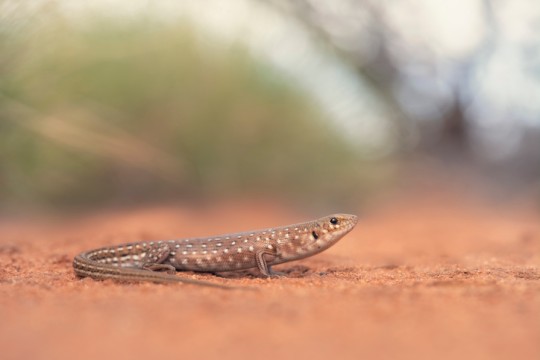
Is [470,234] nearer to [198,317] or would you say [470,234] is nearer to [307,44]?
[307,44]

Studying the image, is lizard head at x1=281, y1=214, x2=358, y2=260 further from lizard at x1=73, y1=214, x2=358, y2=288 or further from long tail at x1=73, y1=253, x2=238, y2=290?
long tail at x1=73, y1=253, x2=238, y2=290

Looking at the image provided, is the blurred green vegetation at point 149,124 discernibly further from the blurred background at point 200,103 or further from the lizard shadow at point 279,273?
the lizard shadow at point 279,273

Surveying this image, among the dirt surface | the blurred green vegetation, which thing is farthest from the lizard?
the blurred green vegetation

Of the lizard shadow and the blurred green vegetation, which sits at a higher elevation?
the blurred green vegetation

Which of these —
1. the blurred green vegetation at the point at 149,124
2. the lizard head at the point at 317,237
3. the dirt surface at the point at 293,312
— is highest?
the blurred green vegetation at the point at 149,124

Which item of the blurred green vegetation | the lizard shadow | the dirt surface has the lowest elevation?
the dirt surface

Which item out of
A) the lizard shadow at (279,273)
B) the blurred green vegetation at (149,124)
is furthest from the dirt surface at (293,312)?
the blurred green vegetation at (149,124)

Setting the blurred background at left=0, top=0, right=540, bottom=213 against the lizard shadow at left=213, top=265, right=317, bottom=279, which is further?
the blurred background at left=0, top=0, right=540, bottom=213

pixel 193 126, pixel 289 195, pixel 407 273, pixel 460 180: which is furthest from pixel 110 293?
pixel 460 180
